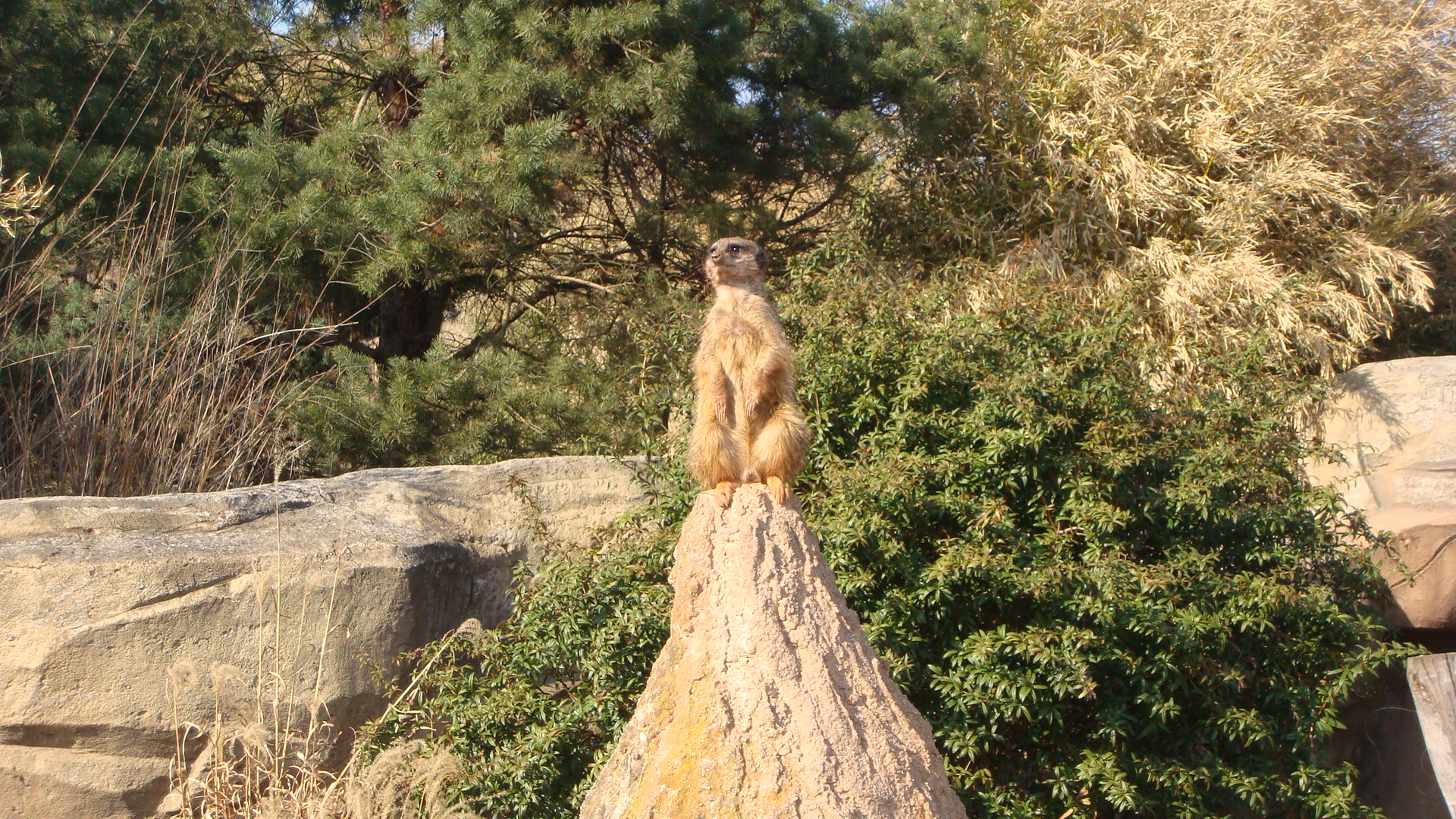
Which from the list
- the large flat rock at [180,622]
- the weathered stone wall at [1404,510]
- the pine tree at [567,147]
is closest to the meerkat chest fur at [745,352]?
the large flat rock at [180,622]

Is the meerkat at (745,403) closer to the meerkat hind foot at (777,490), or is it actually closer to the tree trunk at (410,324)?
the meerkat hind foot at (777,490)

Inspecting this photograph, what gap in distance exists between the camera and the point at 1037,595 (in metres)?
4.34

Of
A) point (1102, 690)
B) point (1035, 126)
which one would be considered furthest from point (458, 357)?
point (1102, 690)

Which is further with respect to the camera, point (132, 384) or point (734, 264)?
point (132, 384)

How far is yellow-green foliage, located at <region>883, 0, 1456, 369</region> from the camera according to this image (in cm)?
771

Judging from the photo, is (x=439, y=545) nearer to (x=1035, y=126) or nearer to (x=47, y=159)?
(x=47, y=159)

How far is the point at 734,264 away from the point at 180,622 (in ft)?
9.13

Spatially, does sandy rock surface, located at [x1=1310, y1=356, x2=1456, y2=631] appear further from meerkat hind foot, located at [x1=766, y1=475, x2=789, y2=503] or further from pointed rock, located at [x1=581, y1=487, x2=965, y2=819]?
pointed rock, located at [x1=581, y1=487, x2=965, y2=819]

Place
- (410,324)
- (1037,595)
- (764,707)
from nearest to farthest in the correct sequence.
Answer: (764,707)
(1037,595)
(410,324)

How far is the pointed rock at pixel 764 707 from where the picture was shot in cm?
325

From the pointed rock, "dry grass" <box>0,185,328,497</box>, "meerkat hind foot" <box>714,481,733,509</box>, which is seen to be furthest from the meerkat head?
"dry grass" <box>0,185,328,497</box>

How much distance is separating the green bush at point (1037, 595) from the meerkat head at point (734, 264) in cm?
67

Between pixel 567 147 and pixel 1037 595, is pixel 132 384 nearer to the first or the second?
pixel 567 147

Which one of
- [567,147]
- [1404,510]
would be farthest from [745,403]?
[1404,510]
